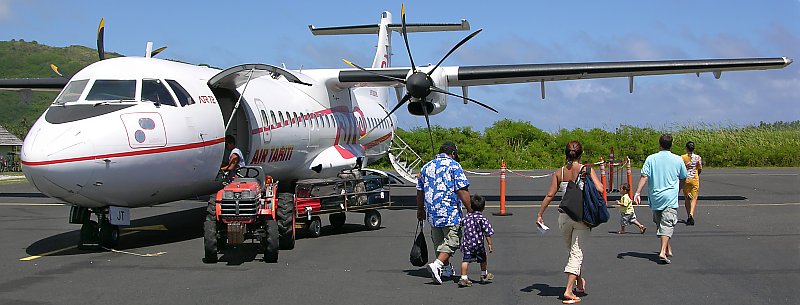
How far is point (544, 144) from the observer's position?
44.1 m

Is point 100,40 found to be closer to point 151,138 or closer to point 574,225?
point 151,138

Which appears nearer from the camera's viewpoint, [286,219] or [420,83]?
[286,219]

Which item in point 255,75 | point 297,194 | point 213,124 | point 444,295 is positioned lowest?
point 444,295

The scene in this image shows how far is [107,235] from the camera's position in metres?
11.1

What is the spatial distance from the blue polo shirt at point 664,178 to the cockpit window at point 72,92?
7604 millimetres

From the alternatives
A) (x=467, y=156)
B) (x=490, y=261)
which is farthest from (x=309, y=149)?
(x=467, y=156)

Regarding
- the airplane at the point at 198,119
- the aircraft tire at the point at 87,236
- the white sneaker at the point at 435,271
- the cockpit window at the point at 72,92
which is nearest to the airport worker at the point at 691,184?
the airplane at the point at 198,119

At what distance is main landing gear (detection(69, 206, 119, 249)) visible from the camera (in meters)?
10.9

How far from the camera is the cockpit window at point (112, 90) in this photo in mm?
10625

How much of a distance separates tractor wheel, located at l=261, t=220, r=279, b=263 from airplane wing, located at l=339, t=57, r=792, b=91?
8733mm

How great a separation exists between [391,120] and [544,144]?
21570 millimetres

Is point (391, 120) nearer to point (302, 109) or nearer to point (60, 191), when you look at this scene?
point (302, 109)

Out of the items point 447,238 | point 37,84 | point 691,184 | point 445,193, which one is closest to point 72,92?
point 445,193

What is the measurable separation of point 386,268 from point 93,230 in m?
4.51
